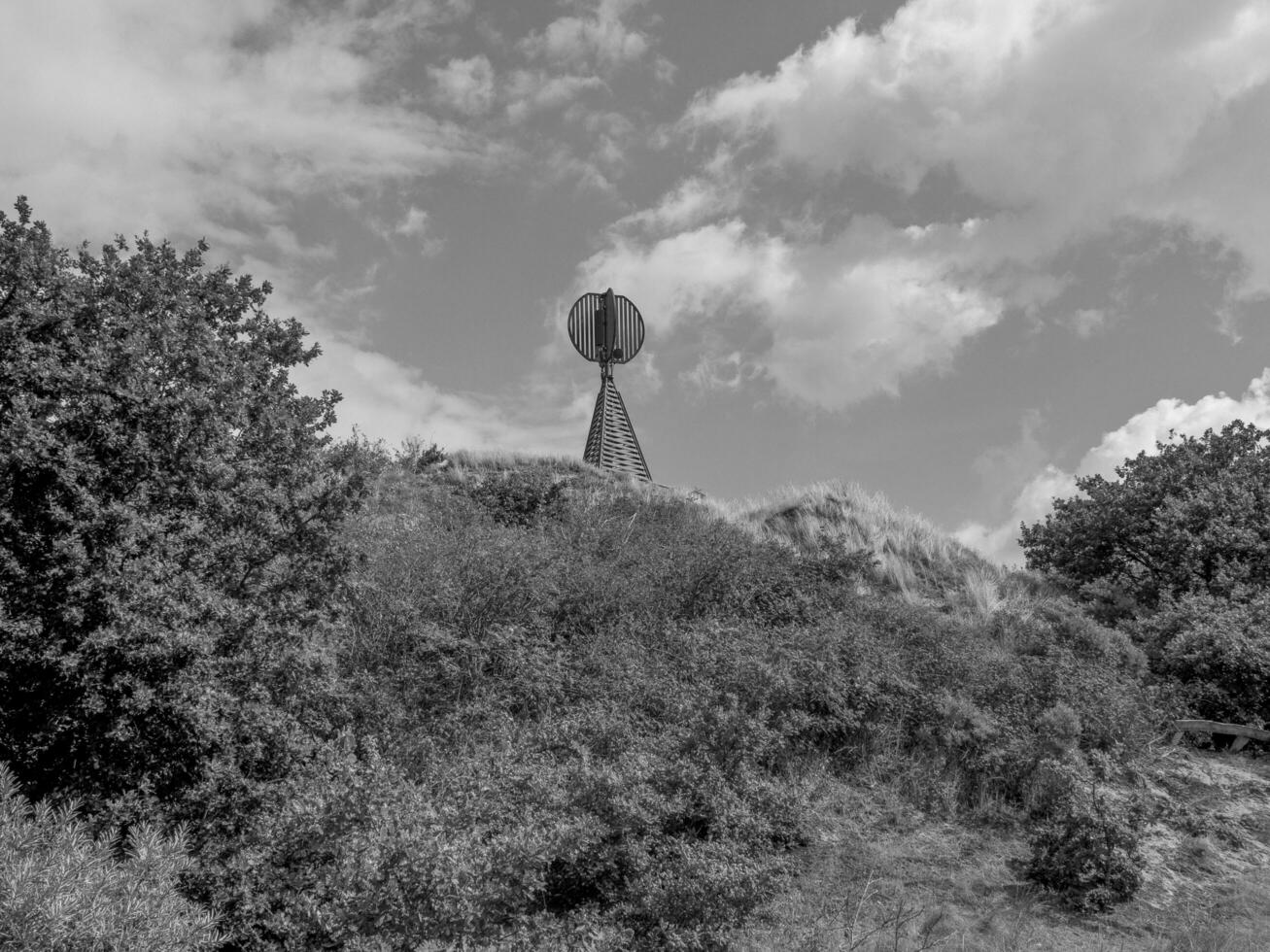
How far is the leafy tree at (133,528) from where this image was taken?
6.40 metres

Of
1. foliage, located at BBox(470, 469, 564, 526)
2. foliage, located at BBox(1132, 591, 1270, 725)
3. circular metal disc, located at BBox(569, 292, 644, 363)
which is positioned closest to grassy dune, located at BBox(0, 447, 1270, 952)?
foliage, located at BBox(1132, 591, 1270, 725)

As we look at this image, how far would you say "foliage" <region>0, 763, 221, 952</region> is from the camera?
13.7 feet

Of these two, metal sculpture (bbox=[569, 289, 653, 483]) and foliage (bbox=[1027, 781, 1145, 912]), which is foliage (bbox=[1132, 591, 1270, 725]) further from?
metal sculpture (bbox=[569, 289, 653, 483])

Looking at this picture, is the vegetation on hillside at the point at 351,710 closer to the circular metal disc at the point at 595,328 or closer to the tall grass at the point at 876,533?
the tall grass at the point at 876,533

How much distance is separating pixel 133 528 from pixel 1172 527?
17105 mm

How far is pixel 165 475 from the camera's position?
704 centimetres

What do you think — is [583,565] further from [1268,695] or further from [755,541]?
[1268,695]

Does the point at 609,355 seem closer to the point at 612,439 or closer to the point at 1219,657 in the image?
the point at 612,439

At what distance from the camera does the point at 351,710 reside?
8094 mm

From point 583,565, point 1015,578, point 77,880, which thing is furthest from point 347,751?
point 1015,578

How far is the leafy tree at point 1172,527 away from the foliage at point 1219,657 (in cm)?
203

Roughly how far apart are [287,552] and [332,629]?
764 millimetres

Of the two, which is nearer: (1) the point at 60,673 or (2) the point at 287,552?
(1) the point at 60,673

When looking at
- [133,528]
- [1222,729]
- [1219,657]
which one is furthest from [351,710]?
[1219,657]
